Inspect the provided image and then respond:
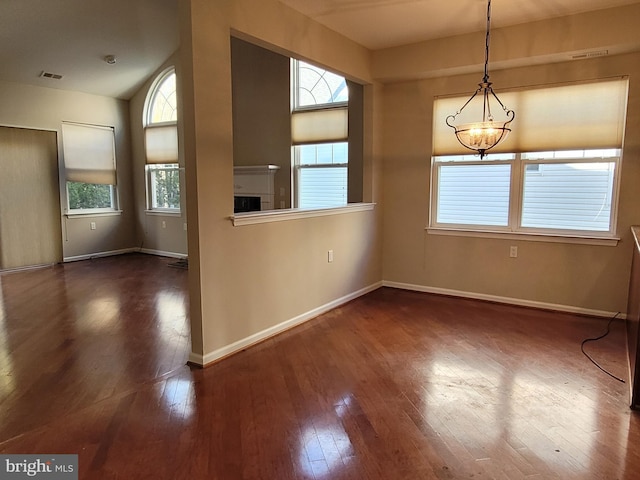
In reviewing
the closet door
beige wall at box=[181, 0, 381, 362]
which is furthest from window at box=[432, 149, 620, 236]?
the closet door

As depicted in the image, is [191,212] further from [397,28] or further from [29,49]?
[29,49]

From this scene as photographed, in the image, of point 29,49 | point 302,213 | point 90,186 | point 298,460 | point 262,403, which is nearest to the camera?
point 298,460

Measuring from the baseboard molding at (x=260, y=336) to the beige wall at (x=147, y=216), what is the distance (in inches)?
148

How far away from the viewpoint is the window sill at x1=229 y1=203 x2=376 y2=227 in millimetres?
3294

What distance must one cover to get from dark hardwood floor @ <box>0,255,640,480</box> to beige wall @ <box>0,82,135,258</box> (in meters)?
3.25

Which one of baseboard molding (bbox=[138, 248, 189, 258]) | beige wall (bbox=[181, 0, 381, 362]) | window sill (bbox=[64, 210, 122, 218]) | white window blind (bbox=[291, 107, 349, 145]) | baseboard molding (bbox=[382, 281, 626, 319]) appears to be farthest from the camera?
baseboard molding (bbox=[138, 248, 189, 258])

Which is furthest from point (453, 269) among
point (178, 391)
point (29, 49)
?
point (29, 49)

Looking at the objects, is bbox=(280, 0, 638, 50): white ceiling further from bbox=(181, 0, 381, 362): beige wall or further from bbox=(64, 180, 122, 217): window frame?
bbox=(64, 180, 122, 217): window frame

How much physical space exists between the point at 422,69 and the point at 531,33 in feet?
3.51

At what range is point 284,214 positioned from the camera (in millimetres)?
3709

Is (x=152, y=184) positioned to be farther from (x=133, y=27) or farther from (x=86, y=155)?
(x=133, y=27)

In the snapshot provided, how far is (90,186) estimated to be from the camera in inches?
294

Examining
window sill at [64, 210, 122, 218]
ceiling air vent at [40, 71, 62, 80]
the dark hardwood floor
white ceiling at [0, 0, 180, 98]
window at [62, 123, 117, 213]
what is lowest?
the dark hardwood floor

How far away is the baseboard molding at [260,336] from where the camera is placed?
10.2 ft
